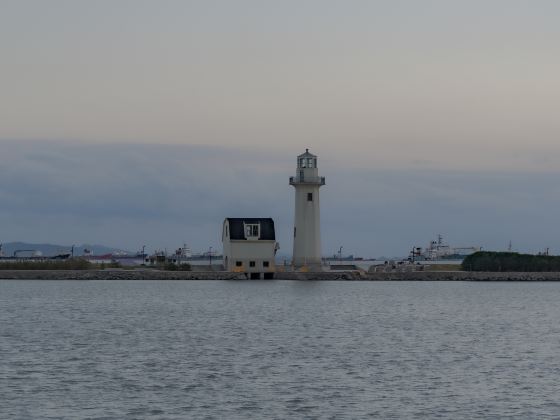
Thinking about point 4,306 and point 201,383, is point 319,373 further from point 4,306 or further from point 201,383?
point 4,306

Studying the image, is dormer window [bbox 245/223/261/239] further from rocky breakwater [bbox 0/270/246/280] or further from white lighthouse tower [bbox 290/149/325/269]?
rocky breakwater [bbox 0/270/246/280]

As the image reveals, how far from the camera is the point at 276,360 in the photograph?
41.8 meters

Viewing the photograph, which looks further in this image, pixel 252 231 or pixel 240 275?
pixel 240 275

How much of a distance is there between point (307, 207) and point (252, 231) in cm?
578

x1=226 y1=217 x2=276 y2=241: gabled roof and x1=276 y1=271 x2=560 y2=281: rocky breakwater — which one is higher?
x1=226 y1=217 x2=276 y2=241: gabled roof

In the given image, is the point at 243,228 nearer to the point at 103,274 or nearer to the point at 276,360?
the point at 103,274

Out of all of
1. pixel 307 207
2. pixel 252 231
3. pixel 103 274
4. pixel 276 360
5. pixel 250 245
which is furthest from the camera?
pixel 103 274

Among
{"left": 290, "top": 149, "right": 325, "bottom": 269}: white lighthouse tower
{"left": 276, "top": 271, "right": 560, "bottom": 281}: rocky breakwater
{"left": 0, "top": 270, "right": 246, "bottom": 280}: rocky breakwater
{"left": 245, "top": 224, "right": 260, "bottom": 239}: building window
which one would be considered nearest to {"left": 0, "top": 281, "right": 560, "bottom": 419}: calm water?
{"left": 290, "top": 149, "right": 325, "bottom": 269}: white lighthouse tower

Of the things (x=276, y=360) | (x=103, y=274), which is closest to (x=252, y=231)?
(x=103, y=274)

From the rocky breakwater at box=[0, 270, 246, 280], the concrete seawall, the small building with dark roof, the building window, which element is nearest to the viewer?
the building window

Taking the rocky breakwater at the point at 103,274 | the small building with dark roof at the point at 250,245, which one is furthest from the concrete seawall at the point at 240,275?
the small building with dark roof at the point at 250,245

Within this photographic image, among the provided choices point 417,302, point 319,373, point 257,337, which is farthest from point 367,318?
point 319,373

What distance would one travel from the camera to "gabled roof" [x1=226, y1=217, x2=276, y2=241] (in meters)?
97.6

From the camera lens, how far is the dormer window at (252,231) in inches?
3839
